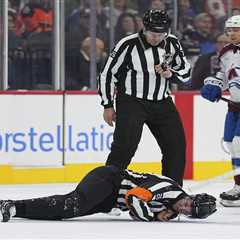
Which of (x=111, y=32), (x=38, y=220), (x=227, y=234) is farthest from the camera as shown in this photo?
(x=111, y=32)

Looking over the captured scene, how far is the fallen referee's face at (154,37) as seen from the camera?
6.52 meters

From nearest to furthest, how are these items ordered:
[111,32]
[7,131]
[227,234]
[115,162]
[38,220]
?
[227,234], [38,220], [115,162], [7,131], [111,32]

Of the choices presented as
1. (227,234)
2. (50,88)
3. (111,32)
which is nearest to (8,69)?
(50,88)

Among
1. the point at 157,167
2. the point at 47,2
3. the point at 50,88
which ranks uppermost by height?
the point at 47,2

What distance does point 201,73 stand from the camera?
10469mm

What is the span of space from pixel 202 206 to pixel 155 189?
11.3 inches

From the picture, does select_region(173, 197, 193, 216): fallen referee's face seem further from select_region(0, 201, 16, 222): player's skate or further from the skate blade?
the skate blade

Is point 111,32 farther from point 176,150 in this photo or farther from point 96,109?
point 176,150

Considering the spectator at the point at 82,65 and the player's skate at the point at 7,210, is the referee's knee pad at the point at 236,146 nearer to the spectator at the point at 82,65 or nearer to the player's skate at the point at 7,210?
the player's skate at the point at 7,210

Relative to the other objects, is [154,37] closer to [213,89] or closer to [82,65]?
[213,89]

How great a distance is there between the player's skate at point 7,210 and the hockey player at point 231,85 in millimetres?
1899

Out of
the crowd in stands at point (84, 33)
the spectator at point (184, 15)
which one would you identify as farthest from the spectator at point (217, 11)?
the spectator at point (184, 15)

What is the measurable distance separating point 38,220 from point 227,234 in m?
1.17

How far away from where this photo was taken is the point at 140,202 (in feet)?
19.5
